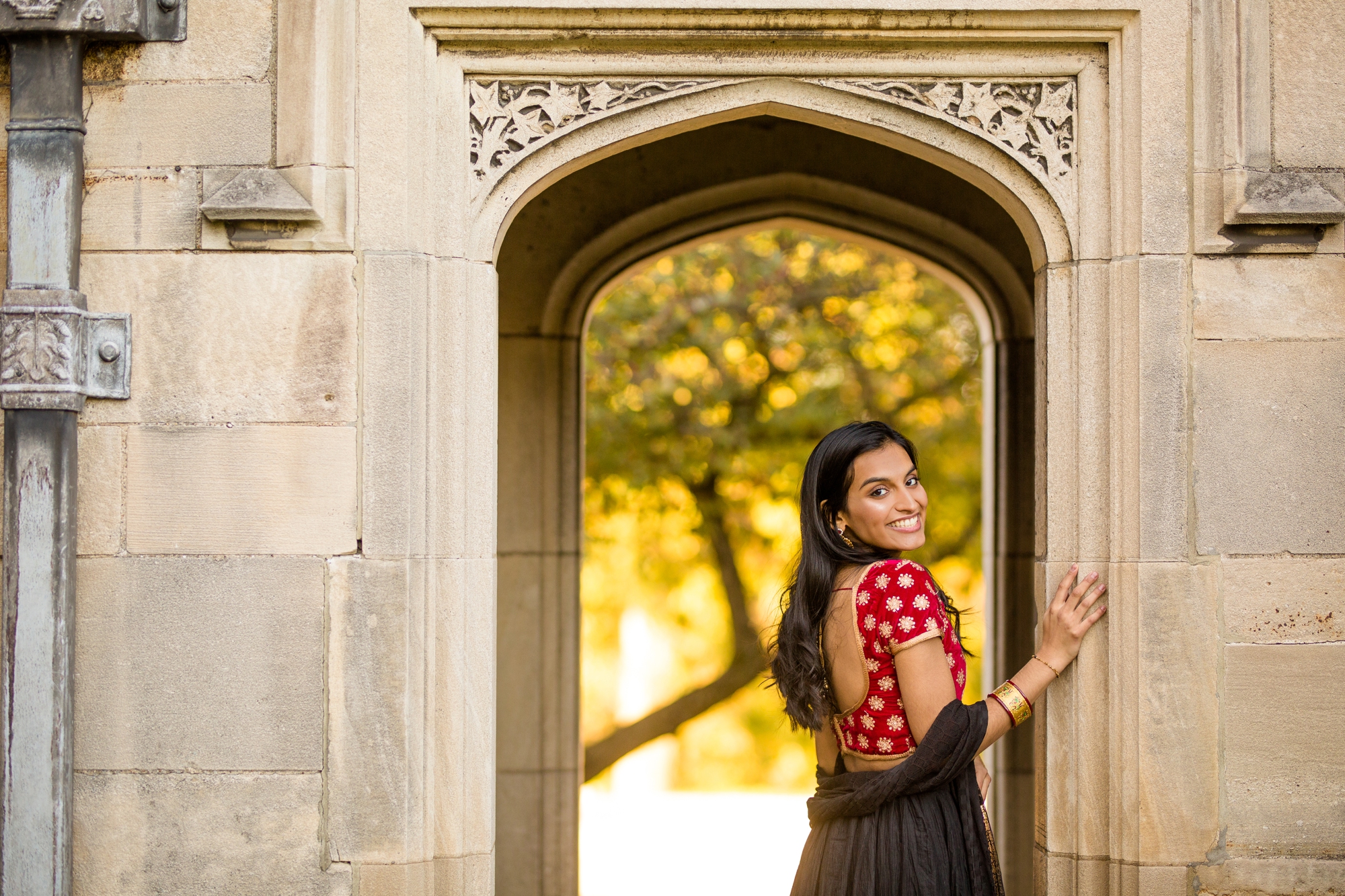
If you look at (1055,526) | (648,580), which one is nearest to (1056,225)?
(1055,526)

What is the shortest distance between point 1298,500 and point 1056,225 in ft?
3.00

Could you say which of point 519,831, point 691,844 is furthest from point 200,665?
point 691,844

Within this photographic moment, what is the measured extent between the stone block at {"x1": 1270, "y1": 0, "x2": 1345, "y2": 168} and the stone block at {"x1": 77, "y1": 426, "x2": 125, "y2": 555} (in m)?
3.03

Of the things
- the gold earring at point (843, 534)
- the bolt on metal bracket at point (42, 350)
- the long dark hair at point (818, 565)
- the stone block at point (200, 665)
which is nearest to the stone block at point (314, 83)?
the bolt on metal bracket at point (42, 350)

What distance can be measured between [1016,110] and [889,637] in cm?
143

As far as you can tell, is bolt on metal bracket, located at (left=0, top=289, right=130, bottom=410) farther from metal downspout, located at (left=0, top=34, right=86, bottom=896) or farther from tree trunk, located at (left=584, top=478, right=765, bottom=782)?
tree trunk, located at (left=584, top=478, right=765, bottom=782)

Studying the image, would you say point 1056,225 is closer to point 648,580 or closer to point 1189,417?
point 1189,417

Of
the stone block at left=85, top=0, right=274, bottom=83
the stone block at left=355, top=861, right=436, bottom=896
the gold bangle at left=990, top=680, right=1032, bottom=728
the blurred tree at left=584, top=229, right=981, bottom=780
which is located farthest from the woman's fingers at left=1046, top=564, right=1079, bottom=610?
the blurred tree at left=584, top=229, right=981, bottom=780

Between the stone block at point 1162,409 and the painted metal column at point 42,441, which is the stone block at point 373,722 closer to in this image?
the painted metal column at point 42,441

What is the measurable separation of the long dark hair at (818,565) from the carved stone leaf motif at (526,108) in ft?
3.44

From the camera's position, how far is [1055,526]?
9.90ft

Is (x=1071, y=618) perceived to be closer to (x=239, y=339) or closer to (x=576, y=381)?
(x=239, y=339)

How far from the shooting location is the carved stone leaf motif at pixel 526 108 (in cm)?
303

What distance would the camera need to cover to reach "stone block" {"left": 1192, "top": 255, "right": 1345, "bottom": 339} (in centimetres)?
291
